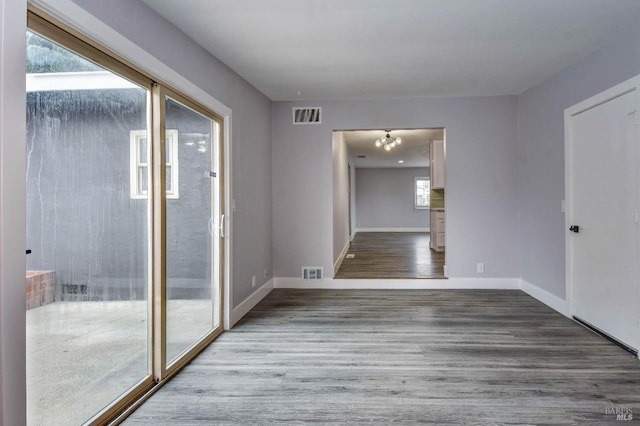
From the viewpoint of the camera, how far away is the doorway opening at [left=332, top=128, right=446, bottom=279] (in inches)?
243

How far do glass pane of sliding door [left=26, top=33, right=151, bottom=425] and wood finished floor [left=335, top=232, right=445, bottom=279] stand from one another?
3312 mm

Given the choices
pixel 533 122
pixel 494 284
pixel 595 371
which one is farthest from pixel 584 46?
pixel 494 284

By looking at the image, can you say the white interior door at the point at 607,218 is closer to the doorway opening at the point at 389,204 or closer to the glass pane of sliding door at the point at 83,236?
the doorway opening at the point at 389,204

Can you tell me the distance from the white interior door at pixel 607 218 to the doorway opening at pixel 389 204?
1751 mm

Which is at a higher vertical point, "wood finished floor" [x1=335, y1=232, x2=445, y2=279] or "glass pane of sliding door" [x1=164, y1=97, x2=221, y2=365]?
"glass pane of sliding door" [x1=164, y1=97, x2=221, y2=365]

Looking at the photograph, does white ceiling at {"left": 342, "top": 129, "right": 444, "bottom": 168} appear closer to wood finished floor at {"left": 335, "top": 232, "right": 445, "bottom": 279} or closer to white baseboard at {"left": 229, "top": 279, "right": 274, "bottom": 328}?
wood finished floor at {"left": 335, "top": 232, "right": 445, "bottom": 279}

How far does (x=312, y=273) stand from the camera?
5160 mm

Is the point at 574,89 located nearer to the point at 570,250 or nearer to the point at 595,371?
the point at 570,250

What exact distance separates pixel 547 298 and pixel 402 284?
5.44 ft

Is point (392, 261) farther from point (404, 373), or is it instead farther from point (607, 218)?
point (404, 373)

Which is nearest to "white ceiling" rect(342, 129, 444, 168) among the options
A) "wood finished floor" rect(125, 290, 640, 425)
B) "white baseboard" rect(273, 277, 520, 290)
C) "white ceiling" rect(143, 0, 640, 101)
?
"white ceiling" rect(143, 0, 640, 101)

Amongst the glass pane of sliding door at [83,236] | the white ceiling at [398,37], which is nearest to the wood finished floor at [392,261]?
the white ceiling at [398,37]

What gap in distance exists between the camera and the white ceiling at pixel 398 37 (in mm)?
2555

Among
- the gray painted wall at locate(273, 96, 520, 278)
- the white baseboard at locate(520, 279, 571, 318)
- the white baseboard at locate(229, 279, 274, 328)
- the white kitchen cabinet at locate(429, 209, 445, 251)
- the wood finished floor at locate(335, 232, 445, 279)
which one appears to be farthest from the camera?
the white kitchen cabinet at locate(429, 209, 445, 251)
